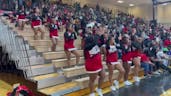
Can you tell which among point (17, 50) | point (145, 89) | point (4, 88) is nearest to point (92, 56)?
point (145, 89)

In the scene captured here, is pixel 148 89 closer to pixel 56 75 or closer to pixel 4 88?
pixel 56 75

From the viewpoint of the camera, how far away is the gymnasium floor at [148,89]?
529cm

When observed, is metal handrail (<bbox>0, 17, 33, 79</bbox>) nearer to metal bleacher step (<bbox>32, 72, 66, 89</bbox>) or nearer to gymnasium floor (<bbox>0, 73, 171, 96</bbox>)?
metal bleacher step (<bbox>32, 72, 66, 89</bbox>)

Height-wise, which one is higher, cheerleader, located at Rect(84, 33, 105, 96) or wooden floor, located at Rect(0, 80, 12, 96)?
cheerleader, located at Rect(84, 33, 105, 96)

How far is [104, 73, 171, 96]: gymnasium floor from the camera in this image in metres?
5.29

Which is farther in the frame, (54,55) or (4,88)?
(54,55)

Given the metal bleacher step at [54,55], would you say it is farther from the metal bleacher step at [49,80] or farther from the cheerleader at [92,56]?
the cheerleader at [92,56]

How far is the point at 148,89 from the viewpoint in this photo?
5734 mm

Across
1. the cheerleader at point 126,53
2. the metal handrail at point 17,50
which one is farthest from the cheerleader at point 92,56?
the cheerleader at point 126,53

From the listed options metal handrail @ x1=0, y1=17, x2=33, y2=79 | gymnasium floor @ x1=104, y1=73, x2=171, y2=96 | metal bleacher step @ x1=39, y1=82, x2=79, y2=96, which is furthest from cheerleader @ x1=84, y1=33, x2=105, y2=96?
metal handrail @ x1=0, y1=17, x2=33, y2=79

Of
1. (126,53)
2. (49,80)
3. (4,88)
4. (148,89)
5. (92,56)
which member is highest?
(92,56)

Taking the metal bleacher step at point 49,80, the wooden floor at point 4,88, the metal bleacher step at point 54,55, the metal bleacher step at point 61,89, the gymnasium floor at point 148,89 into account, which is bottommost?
the gymnasium floor at point 148,89

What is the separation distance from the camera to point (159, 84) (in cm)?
638

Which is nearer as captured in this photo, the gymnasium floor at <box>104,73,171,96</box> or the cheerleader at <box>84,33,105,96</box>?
the cheerleader at <box>84,33,105,96</box>
